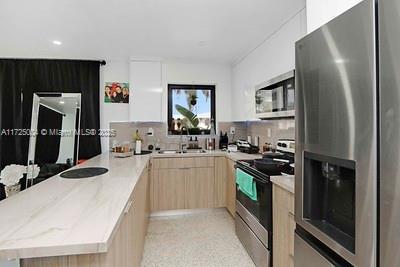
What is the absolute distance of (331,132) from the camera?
972mm

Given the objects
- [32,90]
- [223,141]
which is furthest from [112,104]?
[223,141]

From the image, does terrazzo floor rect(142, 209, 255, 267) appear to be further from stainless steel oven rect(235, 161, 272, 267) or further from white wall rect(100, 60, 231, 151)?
white wall rect(100, 60, 231, 151)

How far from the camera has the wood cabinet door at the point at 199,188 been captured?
363cm

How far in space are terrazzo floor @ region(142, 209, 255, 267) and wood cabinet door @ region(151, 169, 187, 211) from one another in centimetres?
19

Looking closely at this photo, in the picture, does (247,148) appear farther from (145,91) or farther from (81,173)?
(81,173)

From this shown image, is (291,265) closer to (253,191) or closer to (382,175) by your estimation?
(253,191)

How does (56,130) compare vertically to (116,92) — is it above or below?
below

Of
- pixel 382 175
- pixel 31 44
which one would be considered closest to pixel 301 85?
pixel 382 175

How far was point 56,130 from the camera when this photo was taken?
388cm

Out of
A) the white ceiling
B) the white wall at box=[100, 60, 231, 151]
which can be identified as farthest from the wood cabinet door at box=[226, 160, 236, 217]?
the white ceiling

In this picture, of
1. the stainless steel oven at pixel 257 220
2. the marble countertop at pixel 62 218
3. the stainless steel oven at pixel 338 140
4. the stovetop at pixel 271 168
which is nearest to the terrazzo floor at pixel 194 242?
the stainless steel oven at pixel 257 220

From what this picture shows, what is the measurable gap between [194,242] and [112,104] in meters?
2.45

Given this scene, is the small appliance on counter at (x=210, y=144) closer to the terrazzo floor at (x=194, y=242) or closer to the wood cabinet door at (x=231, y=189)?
the wood cabinet door at (x=231, y=189)

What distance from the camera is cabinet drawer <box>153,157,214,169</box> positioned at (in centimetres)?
356
